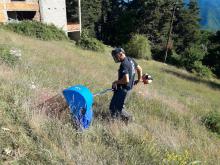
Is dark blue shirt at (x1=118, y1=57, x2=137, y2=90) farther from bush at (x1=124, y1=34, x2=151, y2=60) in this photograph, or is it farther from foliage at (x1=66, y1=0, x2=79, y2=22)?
foliage at (x1=66, y1=0, x2=79, y2=22)

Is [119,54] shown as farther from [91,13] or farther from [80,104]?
[91,13]

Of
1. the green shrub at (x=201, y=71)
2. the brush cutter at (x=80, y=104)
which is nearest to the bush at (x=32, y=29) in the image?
the green shrub at (x=201, y=71)

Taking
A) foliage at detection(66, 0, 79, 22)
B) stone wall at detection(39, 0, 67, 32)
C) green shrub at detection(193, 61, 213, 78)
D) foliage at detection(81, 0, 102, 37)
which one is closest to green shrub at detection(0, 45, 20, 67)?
green shrub at detection(193, 61, 213, 78)

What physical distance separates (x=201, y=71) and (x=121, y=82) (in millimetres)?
26006

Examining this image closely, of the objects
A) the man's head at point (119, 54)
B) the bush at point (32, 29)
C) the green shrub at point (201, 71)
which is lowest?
the green shrub at point (201, 71)

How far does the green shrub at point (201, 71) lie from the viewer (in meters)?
29.0

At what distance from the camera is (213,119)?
7551 mm

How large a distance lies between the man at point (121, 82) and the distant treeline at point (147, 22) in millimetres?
36706

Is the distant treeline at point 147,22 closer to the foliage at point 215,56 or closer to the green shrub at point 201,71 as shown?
the foliage at point 215,56

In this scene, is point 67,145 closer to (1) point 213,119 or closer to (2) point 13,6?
(1) point 213,119

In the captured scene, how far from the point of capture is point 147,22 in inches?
1842

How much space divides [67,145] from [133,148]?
856 mm

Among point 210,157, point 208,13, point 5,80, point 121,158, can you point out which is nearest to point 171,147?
point 210,157

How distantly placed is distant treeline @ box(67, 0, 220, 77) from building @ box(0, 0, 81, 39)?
7.89m
